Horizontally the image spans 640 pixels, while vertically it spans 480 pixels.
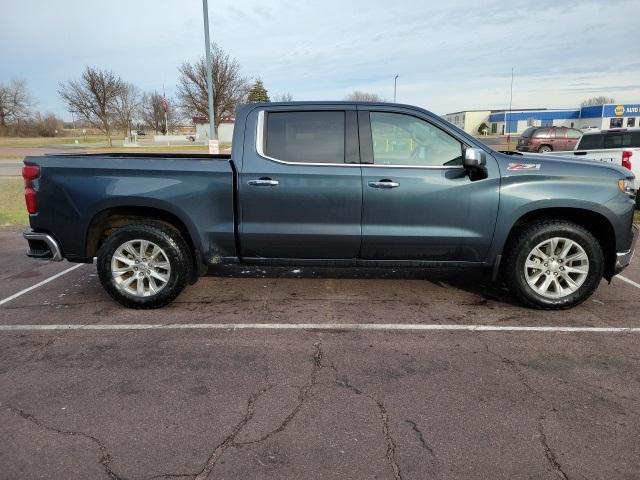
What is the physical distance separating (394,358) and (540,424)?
1.13m

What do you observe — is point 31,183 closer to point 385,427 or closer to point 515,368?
point 385,427

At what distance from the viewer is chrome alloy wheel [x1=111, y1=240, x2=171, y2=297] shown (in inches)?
183

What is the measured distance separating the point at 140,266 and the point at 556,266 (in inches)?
155

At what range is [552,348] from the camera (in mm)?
3854

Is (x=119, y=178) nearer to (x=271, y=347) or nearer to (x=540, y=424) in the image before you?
(x=271, y=347)

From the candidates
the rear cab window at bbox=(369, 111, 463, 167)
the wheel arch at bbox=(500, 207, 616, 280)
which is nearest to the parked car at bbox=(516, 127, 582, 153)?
the wheel arch at bbox=(500, 207, 616, 280)

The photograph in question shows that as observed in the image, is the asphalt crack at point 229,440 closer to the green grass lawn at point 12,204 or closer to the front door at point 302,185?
the front door at point 302,185

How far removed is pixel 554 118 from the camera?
81.6 m

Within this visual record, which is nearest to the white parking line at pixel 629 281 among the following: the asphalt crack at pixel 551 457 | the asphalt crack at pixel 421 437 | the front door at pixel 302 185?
the front door at pixel 302 185

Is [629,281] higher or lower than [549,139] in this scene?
lower

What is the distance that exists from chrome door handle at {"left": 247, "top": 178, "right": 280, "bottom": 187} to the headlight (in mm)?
3129

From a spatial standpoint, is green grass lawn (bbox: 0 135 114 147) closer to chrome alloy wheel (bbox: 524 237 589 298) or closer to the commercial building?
the commercial building

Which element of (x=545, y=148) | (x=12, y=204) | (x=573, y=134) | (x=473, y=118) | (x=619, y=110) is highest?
(x=473, y=118)

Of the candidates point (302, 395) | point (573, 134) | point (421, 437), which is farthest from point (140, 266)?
point (573, 134)
